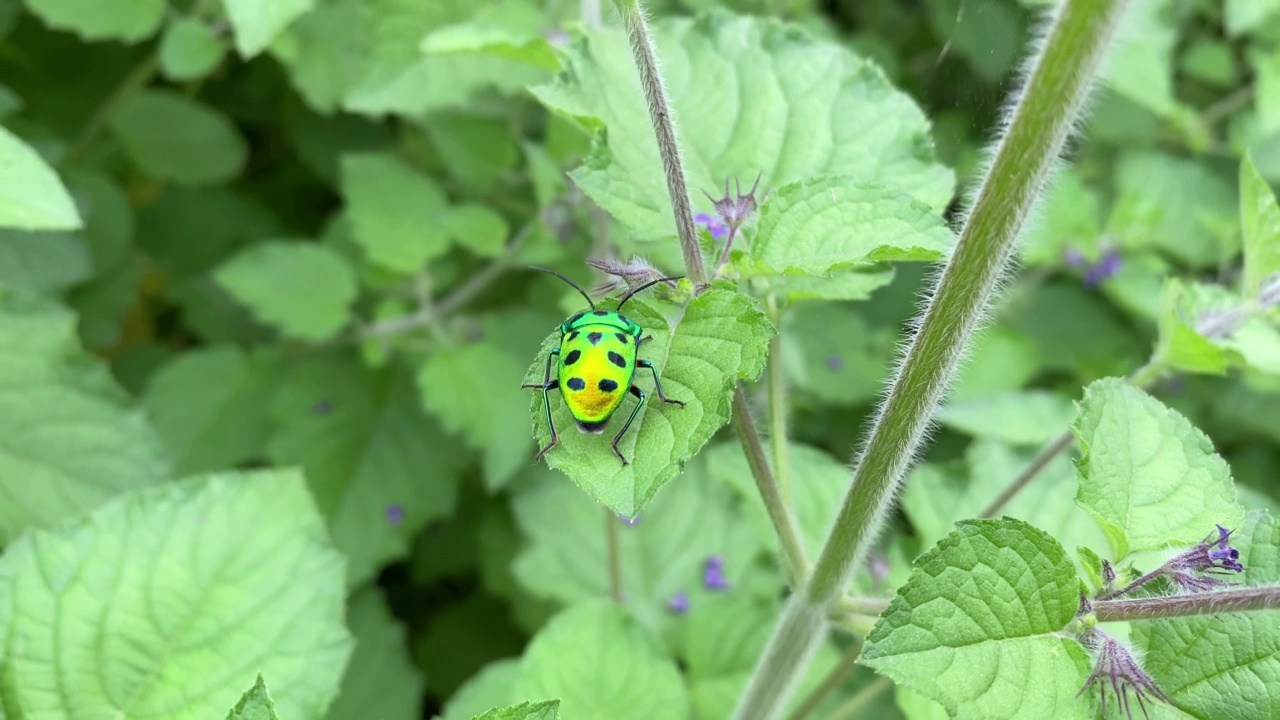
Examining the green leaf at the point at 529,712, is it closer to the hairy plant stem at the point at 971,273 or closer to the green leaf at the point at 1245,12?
the hairy plant stem at the point at 971,273

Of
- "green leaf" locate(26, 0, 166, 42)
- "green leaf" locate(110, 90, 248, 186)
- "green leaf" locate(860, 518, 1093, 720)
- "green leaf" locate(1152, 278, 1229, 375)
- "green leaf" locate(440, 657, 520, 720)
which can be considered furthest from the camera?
"green leaf" locate(110, 90, 248, 186)

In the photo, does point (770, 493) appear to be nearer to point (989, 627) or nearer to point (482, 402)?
point (989, 627)

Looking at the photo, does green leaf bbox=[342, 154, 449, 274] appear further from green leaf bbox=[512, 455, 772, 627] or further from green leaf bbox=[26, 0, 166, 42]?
green leaf bbox=[512, 455, 772, 627]

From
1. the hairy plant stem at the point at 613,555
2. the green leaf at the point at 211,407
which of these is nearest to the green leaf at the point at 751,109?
the hairy plant stem at the point at 613,555

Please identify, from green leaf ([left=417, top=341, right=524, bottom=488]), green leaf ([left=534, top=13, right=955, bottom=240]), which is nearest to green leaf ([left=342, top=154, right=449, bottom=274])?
green leaf ([left=417, top=341, right=524, bottom=488])

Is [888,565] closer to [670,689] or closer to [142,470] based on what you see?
[670,689]

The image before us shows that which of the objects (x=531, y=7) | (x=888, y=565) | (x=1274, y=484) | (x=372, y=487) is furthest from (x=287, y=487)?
(x=1274, y=484)

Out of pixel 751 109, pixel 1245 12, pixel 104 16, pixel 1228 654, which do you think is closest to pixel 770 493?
pixel 1228 654
